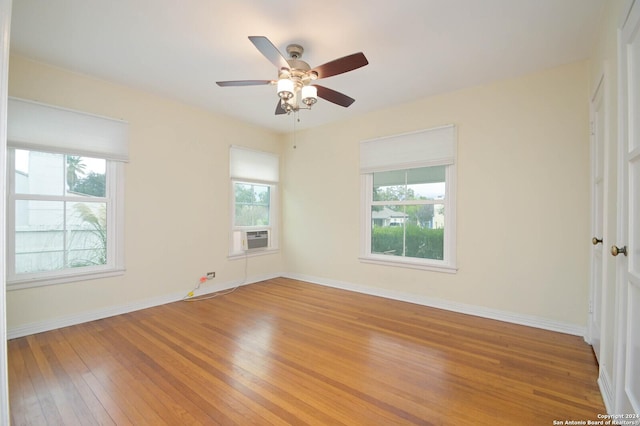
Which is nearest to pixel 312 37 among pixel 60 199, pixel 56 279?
pixel 60 199

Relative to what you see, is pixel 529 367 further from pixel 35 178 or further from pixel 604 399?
pixel 35 178

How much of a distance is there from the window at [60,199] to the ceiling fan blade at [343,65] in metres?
2.61

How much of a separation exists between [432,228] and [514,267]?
0.99 m

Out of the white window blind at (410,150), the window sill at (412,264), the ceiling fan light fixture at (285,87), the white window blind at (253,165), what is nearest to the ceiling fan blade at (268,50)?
the ceiling fan light fixture at (285,87)

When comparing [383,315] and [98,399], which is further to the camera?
[383,315]

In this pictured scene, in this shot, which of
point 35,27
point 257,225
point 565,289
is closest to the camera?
point 35,27

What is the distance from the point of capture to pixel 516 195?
3.18 m

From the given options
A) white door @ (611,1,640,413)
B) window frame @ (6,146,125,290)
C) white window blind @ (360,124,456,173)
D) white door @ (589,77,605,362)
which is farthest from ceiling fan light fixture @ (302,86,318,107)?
window frame @ (6,146,125,290)

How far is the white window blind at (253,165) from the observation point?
462 cm

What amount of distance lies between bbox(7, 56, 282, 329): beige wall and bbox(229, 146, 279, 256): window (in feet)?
0.51

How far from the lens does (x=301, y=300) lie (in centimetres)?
397

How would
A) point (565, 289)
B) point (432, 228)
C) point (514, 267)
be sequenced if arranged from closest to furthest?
1. point (565, 289)
2. point (514, 267)
3. point (432, 228)

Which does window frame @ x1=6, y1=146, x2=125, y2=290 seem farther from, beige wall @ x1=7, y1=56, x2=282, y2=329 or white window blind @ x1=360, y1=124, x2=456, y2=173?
white window blind @ x1=360, y1=124, x2=456, y2=173

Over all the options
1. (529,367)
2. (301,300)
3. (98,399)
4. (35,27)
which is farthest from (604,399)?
(35,27)
